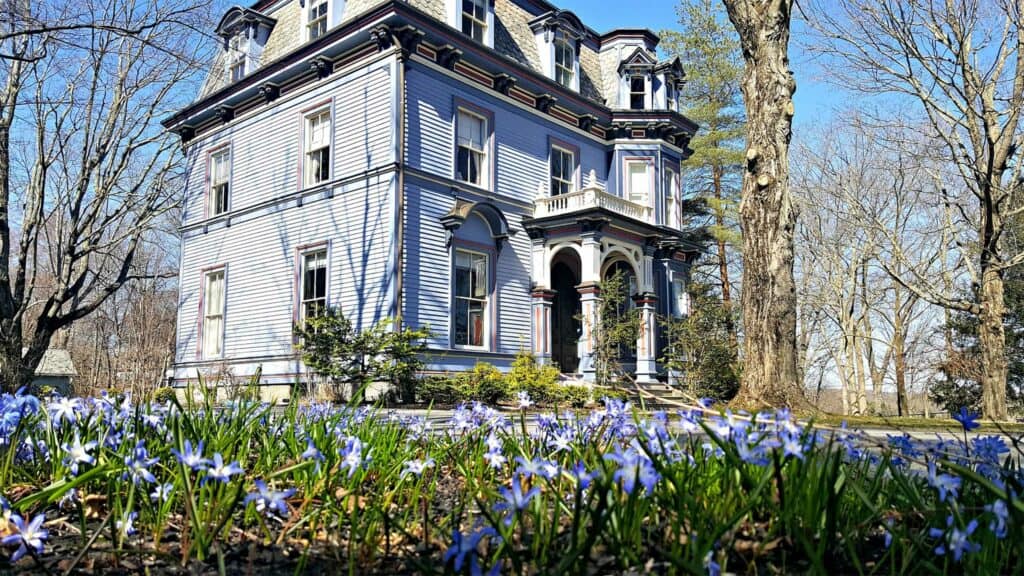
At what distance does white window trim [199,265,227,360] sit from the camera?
1888 cm

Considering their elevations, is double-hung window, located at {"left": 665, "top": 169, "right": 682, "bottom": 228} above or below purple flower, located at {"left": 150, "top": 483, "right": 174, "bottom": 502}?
above

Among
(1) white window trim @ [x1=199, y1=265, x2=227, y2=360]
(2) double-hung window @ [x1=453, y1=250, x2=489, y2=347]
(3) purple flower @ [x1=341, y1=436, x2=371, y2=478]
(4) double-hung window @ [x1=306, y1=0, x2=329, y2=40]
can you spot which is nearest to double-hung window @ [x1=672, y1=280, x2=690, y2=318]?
(2) double-hung window @ [x1=453, y1=250, x2=489, y2=347]

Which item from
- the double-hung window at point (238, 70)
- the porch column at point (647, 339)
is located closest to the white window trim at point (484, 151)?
the porch column at point (647, 339)

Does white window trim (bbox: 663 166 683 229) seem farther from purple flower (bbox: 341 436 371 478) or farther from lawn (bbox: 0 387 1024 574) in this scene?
purple flower (bbox: 341 436 371 478)

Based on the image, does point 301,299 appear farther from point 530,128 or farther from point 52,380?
point 52,380

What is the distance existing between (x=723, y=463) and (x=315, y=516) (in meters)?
1.29

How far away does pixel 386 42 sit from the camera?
15586mm

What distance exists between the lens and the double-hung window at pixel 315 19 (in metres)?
17.6

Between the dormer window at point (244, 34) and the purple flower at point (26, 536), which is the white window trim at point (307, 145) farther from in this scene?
the purple flower at point (26, 536)

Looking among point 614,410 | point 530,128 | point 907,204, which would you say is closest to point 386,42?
point 530,128

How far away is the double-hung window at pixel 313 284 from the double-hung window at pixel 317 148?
5.97 feet

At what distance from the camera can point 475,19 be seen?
57.1 feet

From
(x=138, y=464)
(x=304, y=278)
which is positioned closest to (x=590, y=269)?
(x=304, y=278)

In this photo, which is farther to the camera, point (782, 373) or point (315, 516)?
point (782, 373)
